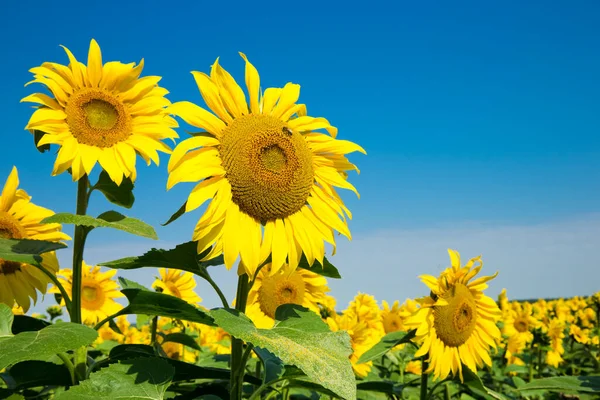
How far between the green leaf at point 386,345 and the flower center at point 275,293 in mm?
965

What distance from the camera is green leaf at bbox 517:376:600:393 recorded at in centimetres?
366

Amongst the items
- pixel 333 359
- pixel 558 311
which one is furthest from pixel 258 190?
pixel 558 311

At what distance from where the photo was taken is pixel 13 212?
361cm

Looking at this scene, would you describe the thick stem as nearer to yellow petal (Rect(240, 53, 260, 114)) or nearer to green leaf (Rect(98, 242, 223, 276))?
green leaf (Rect(98, 242, 223, 276))

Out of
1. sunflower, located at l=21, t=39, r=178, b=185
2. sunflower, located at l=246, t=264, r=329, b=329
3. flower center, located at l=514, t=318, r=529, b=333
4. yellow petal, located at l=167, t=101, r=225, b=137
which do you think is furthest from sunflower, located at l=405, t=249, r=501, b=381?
flower center, located at l=514, t=318, r=529, b=333

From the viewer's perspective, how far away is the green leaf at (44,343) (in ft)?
6.68

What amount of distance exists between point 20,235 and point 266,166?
6.14 feet

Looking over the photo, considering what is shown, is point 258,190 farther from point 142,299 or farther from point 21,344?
point 21,344

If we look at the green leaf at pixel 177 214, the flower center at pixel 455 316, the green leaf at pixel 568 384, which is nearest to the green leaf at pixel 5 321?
the green leaf at pixel 177 214

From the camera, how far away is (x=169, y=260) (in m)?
2.44

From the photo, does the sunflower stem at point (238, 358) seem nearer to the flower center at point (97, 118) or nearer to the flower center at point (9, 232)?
the flower center at point (97, 118)

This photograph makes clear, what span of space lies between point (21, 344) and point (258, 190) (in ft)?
3.48

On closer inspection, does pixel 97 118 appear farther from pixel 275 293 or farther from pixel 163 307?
pixel 275 293

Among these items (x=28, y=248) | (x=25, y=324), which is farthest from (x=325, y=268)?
(x=25, y=324)
